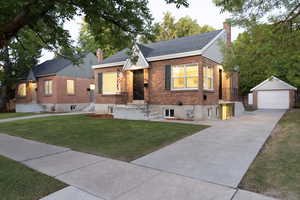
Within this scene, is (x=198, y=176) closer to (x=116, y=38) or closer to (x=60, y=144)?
(x=60, y=144)

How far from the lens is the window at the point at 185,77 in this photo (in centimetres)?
1135

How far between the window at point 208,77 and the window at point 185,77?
2.55ft

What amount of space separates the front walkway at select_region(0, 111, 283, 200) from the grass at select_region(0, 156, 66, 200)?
0.18 m

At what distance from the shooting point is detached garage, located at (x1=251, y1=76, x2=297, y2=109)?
74.1 ft

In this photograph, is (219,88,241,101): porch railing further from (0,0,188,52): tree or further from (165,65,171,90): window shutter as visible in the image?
(0,0,188,52): tree

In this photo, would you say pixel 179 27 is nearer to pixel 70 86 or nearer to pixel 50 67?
pixel 70 86

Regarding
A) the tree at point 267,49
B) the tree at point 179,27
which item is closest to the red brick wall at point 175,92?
the tree at point 267,49

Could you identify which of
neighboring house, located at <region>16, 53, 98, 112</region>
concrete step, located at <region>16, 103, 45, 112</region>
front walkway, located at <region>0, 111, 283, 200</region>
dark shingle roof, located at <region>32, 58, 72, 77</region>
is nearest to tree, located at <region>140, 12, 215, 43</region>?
neighboring house, located at <region>16, 53, 98, 112</region>

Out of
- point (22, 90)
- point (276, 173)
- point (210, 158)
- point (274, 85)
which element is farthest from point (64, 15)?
point (274, 85)

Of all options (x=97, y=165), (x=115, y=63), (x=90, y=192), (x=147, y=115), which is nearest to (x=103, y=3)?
A: (x=97, y=165)

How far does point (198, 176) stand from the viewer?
3.48m

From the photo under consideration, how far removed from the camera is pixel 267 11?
28.8 feet

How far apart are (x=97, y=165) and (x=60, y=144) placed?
2714mm

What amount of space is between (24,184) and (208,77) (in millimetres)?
11558
